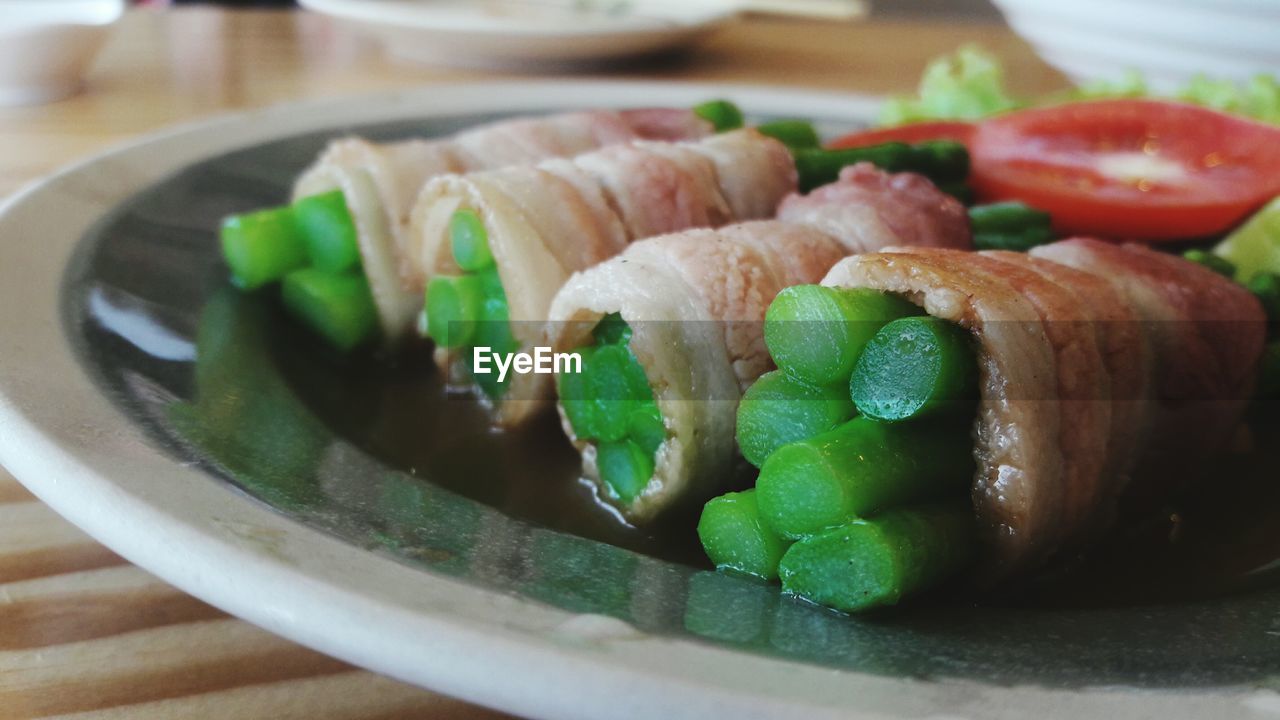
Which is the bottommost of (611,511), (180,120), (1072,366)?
(180,120)

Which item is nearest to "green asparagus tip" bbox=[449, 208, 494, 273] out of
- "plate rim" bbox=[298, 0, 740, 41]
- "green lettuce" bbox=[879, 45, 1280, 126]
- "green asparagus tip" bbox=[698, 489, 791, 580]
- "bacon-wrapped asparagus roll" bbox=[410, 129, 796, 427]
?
"bacon-wrapped asparagus roll" bbox=[410, 129, 796, 427]

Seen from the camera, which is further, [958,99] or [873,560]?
[958,99]

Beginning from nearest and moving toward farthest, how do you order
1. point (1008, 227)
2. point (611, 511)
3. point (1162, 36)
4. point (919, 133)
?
point (611, 511) < point (1008, 227) < point (919, 133) < point (1162, 36)

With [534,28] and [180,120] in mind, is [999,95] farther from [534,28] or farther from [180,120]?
[180,120]

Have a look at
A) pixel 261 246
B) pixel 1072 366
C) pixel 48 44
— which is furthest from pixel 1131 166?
pixel 48 44

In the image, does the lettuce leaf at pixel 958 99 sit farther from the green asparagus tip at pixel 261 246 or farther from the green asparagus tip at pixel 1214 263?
the green asparagus tip at pixel 261 246

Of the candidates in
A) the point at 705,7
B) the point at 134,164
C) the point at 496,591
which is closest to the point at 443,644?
the point at 496,591
